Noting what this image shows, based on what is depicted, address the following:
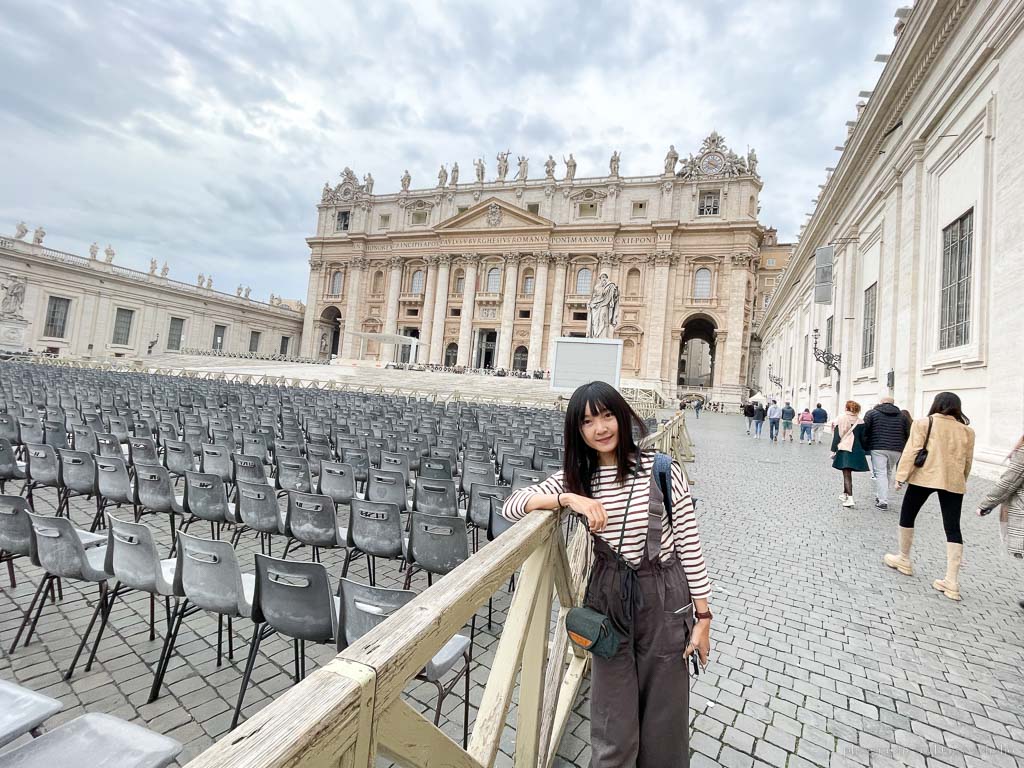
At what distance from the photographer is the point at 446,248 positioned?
50.4 metres

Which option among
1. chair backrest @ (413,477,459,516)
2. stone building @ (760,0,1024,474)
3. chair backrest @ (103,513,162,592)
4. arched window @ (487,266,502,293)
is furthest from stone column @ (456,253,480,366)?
chair backrest @ (103,513,162,592)

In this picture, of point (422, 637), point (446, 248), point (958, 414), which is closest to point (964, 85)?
point (958, 414)

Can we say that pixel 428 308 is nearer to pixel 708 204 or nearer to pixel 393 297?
pixel 393 297

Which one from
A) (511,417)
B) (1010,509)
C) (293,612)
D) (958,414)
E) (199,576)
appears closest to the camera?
(293,612)

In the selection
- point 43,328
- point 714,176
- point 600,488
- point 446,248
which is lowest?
point 600,488

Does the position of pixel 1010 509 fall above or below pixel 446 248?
below

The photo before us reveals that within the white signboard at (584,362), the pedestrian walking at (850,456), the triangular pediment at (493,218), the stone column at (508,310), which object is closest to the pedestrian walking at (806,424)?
the white signboard at (584,362)

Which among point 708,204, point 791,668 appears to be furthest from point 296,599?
point 708,204

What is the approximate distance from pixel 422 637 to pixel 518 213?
4945cm

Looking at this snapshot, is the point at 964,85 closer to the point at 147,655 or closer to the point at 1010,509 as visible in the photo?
the point at 1010,509

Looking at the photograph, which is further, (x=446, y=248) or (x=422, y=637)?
(x=446, y=248)

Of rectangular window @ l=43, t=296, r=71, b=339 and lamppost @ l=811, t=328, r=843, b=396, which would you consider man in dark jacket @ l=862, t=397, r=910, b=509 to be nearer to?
lamppost @ l=811, t=328, r=843, b=396

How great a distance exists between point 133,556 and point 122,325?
50.3 m

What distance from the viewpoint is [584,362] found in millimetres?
23719
